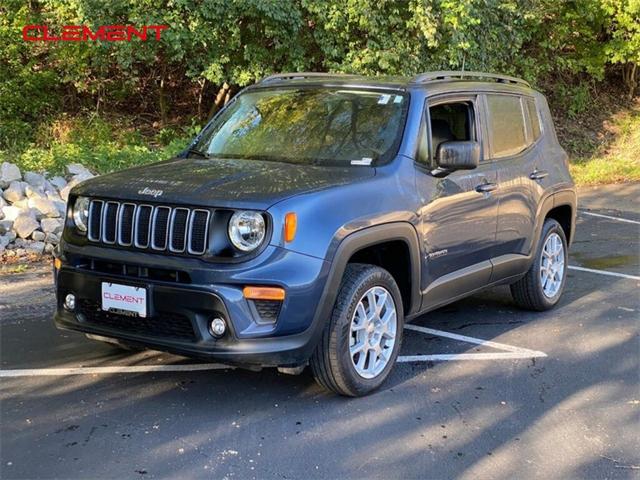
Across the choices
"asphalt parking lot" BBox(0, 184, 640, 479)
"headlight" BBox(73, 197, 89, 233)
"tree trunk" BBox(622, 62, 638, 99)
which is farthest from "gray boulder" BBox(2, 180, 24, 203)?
"tree trunk" BBox(622, 62, 638, 99)

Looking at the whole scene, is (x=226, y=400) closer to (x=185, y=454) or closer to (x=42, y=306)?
(x=185, y=454)

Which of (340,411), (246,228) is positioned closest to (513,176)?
(340,411)

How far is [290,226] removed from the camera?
412 cm

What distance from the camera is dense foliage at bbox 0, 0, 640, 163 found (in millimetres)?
12352

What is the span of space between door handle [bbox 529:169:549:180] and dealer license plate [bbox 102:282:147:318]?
337cm

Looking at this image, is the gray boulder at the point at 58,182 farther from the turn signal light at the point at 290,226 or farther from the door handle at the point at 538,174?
the turn signal light at the point at 290,226

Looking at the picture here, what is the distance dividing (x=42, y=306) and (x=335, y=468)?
11.9ft

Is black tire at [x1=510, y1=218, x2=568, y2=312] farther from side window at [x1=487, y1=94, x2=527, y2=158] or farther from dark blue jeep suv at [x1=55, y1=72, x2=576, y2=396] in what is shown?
side window at [x1=487, y1=94, x2=527, y2=158]

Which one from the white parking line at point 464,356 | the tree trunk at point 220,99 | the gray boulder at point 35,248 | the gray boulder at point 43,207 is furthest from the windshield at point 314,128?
the tree trunk at point 220,99

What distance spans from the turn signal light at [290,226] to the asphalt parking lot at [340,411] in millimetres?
1028

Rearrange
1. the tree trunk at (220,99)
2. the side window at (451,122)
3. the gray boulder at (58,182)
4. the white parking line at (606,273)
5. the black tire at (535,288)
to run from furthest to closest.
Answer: the tree trunk at (220,99) → the gray boulder at (58,182) → the white parking line at (606,273) → the black tire at (535,288) → the side window at (451,122)

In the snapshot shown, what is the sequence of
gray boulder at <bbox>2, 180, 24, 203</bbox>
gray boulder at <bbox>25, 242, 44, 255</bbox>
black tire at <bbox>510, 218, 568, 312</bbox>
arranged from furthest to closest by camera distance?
gray boulder at <bbox>2, 180, 24, 203</bbox>, gray boulder at <bbox>25, 242, 44, 255</bbox>, black tire at <bbox>510, 218, 568, 312</bbox>

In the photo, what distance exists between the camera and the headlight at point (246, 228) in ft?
13.5
